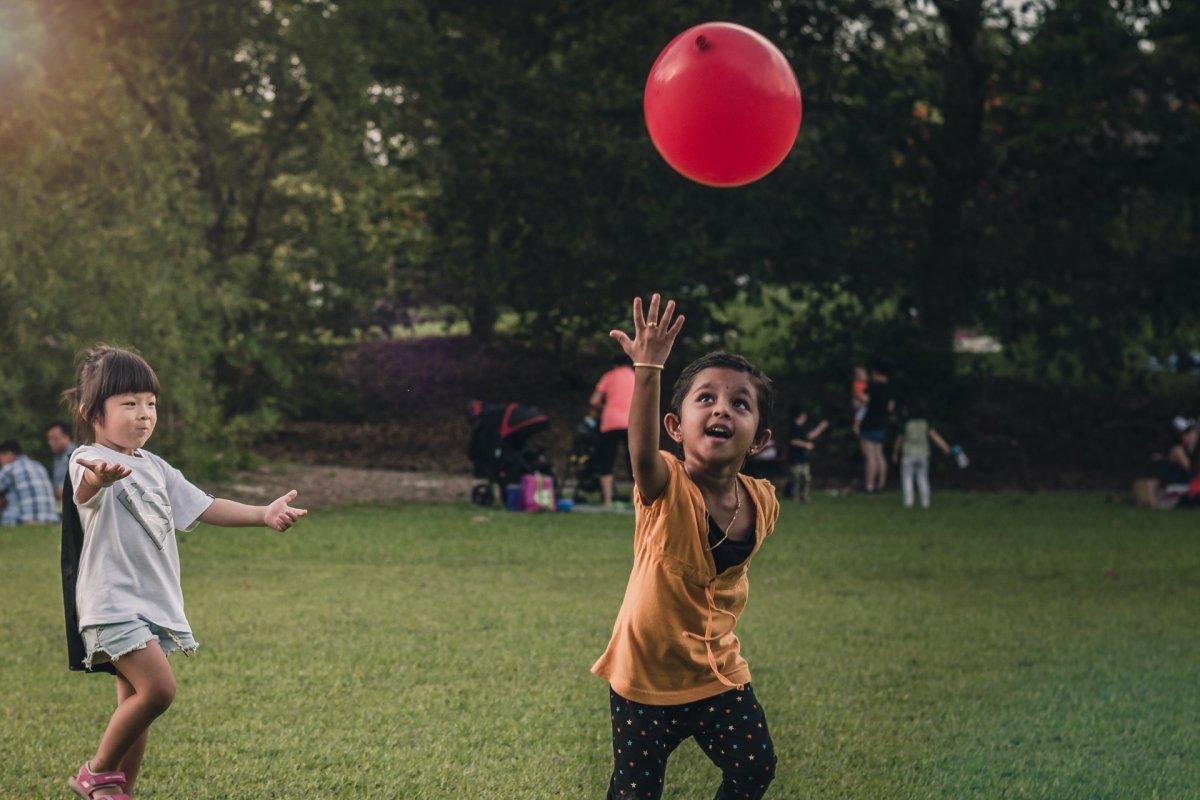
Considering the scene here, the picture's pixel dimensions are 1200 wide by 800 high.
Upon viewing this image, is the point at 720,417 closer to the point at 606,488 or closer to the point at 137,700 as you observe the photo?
the point at 137,700

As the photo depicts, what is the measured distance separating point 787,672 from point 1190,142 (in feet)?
52.0

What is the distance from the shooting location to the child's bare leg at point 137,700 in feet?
15.1

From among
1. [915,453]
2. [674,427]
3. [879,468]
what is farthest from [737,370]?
[879,468]

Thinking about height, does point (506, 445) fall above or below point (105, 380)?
below

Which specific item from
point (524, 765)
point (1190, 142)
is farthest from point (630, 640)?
point (1190, 142)

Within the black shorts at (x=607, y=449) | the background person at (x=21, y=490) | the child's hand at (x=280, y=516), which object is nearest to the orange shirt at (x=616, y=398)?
the black shorts at (x=607, y=449)

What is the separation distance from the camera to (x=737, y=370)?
4109mm

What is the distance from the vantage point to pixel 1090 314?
2223 centimetres

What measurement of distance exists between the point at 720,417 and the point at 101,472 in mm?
1872

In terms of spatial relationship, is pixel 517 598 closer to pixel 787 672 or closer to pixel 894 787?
pixel 787 672

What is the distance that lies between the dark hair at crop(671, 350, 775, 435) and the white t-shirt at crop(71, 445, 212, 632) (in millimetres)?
1747

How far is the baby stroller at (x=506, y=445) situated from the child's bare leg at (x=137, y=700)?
12030 mm

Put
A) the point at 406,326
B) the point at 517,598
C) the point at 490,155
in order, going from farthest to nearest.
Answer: the point at 406,326, the point at 490,155, the point at 517,598

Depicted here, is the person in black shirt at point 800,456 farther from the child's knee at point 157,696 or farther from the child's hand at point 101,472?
the child's hand at point 101,472
